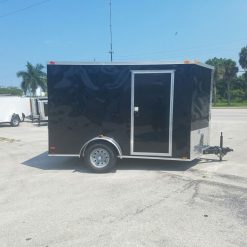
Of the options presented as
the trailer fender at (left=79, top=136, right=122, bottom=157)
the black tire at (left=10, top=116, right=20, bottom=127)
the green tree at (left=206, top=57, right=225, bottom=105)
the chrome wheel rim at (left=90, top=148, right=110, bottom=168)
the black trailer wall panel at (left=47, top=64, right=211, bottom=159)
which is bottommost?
the black tire at (left=10, top=116, right=20, bottom=127)

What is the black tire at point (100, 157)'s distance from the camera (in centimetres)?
939

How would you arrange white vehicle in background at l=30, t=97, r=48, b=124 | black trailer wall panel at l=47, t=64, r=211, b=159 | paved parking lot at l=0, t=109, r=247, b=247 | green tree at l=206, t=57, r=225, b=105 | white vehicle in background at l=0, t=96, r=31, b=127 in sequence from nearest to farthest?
paved parking lot at l=0, t=109, r=247, b=247 → black trailer wall panel at l=47, t=64, r=211, b=159 → white vehicle in background at l=30, t=97, r=48, b=124 → white vehicle in background at l=0, t=96, r=31, b=127 → green tree at l=206, t=57, r=225, b=105

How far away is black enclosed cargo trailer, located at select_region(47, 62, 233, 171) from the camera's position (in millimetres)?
9039

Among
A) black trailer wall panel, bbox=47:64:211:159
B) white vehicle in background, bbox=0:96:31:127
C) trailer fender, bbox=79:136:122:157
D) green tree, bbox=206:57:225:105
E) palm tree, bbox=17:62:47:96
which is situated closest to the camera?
black trailer wall panel, bbox=47:64:211:159

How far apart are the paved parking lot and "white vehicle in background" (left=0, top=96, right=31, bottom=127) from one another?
16342mm

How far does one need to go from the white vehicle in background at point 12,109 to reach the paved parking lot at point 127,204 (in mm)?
16342

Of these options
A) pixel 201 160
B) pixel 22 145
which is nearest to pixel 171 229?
pixel 201 160

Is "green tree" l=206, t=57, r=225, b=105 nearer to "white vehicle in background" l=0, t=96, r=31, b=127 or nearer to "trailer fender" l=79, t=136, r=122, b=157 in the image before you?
"white vehicle in background" l=0, t=96, r=31, b=127

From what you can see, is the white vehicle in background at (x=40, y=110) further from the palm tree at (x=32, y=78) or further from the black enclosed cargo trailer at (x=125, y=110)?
the palm tree at (x=32, y=78)

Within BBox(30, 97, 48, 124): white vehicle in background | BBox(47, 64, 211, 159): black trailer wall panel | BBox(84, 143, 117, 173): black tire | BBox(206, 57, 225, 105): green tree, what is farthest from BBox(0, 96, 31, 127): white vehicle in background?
BBox(206, 57, 225, 105): green tree

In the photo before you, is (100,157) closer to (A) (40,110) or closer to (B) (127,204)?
(B) (127,204)

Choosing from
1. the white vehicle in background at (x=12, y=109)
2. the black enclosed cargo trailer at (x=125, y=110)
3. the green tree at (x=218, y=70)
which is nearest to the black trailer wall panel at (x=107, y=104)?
the black enclosed cargo trailer at (x=125, y=110)

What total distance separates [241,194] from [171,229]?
233 centimetres

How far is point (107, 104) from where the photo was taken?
9391 mm
